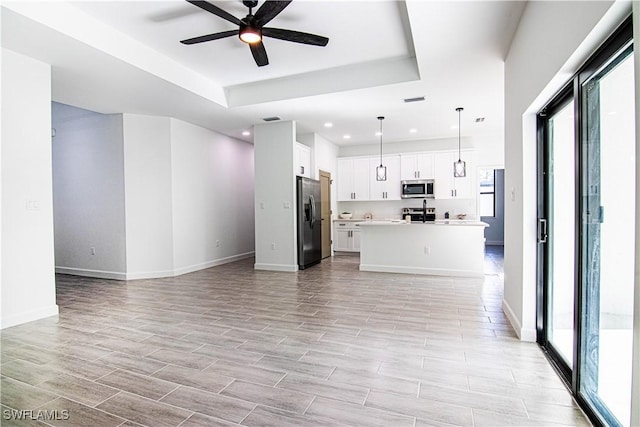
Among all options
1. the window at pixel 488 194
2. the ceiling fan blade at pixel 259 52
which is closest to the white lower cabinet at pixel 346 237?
the window at pixel 488 194

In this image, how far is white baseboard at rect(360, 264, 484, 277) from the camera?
17.8 feet

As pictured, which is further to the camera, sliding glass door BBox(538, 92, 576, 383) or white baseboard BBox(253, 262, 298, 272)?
white baseboard BBox(253, 262, 298, 272)

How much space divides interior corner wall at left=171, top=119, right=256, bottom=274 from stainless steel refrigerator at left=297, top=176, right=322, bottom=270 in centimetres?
196

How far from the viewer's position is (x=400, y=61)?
416 centimetres

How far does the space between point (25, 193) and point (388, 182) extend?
6.75 meters

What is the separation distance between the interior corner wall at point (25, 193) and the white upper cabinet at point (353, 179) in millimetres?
6063

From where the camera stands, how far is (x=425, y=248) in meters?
5.67

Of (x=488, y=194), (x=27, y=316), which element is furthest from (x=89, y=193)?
(x=488, y=194)

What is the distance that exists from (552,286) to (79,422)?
339cm

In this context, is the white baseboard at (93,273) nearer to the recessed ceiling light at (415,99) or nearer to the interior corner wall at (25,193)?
the interior corner wall at (25,193)

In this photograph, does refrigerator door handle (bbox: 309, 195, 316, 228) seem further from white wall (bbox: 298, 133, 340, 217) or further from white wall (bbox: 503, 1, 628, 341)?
white wall (bbox: 503, 1, 628, 341)

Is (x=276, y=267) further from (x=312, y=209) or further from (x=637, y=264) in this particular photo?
(x=637, y=264)

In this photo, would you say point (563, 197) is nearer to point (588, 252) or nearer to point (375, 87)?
point (588, 252)

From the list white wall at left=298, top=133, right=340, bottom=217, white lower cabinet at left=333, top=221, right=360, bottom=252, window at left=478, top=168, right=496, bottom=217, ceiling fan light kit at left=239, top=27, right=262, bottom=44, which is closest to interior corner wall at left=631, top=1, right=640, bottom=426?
ceiling fan light kit at left=239, top=27, right=262, bottom=44
